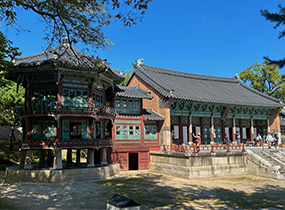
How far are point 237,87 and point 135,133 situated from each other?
23175 millimetres

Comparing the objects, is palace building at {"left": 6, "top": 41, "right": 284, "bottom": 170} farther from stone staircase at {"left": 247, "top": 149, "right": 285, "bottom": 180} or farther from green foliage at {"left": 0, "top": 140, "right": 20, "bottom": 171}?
stone staircase at {"left": 247, "top": 149, "right": 285, "bottom": 180}

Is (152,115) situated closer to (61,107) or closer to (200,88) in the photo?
(200,88)

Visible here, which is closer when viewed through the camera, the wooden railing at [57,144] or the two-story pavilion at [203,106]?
the wooden railing at [57,144]

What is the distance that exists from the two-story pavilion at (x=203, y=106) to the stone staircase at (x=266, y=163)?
22.3 ft

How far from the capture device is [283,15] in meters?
10.2

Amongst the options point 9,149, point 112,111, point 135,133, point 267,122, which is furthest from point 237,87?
point 9,149

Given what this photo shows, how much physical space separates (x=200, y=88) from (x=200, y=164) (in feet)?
52.5

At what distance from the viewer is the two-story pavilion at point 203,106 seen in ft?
98.1

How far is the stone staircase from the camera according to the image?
2245 cm

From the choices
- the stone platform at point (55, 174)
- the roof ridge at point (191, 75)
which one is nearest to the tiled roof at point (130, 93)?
the roof ridge at point (191, 75)

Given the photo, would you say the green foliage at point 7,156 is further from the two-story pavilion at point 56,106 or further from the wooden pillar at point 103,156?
the wooden pillar at point 103,156

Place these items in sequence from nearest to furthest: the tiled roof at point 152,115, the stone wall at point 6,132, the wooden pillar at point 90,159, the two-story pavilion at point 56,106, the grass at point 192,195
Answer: the grass at point 192,195 < the two-story pavilion at point 56,106 < the wooden pillar at point 90,159 < the tiled roof at point 152,115 < the stone wall at point 6,132

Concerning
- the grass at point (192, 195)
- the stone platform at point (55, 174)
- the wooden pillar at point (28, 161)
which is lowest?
the grass at point (192, 195)

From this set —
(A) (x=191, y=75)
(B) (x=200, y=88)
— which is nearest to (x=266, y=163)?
(B) (x=200, y=88)
